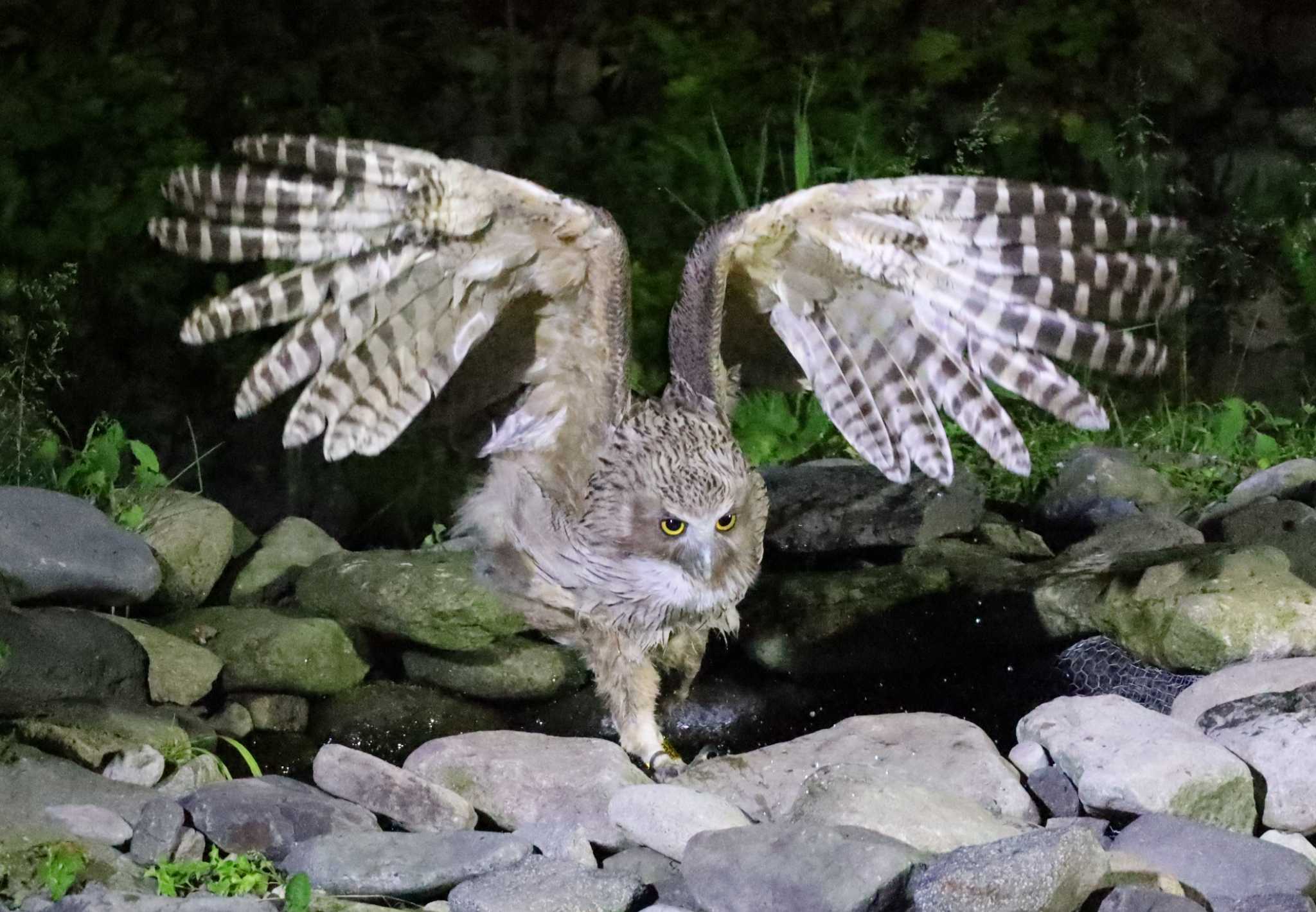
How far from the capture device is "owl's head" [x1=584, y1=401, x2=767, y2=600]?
365 cm

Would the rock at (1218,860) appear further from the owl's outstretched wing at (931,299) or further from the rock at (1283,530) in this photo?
the rock at (1283,530)

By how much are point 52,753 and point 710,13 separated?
4971mm

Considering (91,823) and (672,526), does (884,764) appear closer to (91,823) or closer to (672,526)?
(672,526)

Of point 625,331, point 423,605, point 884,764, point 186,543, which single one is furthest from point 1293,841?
point 186,543

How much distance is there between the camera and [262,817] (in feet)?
10.2

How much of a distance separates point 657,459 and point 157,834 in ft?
4.90

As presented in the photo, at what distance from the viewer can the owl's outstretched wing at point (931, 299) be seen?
3.51m

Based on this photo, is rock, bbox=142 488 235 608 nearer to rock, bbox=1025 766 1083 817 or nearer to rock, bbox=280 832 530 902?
rock, bbox=280 832 530 902

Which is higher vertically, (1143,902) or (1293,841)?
(1143,902)

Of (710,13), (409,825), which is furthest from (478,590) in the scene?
(710,13)

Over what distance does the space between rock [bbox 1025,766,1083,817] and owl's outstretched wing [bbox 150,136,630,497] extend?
4.82 ft

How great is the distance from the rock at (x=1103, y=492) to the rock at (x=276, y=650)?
2.70m

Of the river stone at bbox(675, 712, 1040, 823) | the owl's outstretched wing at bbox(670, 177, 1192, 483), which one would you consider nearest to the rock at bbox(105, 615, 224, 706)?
the river stone at bbox(675, 712, 1040, 823)

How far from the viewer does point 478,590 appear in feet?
15.4
